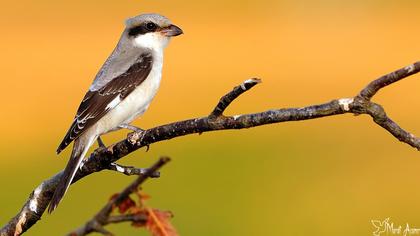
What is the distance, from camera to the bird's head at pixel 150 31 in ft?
17.7

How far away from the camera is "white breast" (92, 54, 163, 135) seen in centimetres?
480

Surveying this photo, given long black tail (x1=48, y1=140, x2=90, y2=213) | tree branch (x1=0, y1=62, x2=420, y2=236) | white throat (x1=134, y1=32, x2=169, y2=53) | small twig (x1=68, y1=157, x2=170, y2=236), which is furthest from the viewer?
white throat (x1=134, y1=32, x2=169, y2=53)

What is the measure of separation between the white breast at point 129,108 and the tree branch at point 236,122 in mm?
1763

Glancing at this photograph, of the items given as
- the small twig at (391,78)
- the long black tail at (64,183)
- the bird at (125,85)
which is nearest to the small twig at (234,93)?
the small twig at (391,78)

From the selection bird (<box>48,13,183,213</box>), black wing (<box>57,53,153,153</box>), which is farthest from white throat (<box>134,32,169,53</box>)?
black wing (<box>57,53,153,153</box>)

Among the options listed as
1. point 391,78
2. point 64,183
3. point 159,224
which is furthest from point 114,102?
point 159,224

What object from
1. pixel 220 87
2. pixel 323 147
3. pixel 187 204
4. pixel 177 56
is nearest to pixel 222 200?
pixel 187 204

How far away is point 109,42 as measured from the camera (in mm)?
17531

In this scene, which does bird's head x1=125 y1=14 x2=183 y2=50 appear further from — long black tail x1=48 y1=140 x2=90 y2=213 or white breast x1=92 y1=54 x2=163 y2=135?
long black tail x1=48 y1=140 x2=90 y2=213

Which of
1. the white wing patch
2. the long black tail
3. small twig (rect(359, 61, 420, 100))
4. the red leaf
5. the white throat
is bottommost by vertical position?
the long black tail

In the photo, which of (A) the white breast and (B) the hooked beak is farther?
(B) the hooked beak

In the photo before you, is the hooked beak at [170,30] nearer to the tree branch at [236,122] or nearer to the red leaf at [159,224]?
the tree branch at [236,122]

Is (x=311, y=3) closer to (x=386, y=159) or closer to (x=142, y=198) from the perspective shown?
(x=386, y=159)

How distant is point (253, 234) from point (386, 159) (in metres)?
4.14
